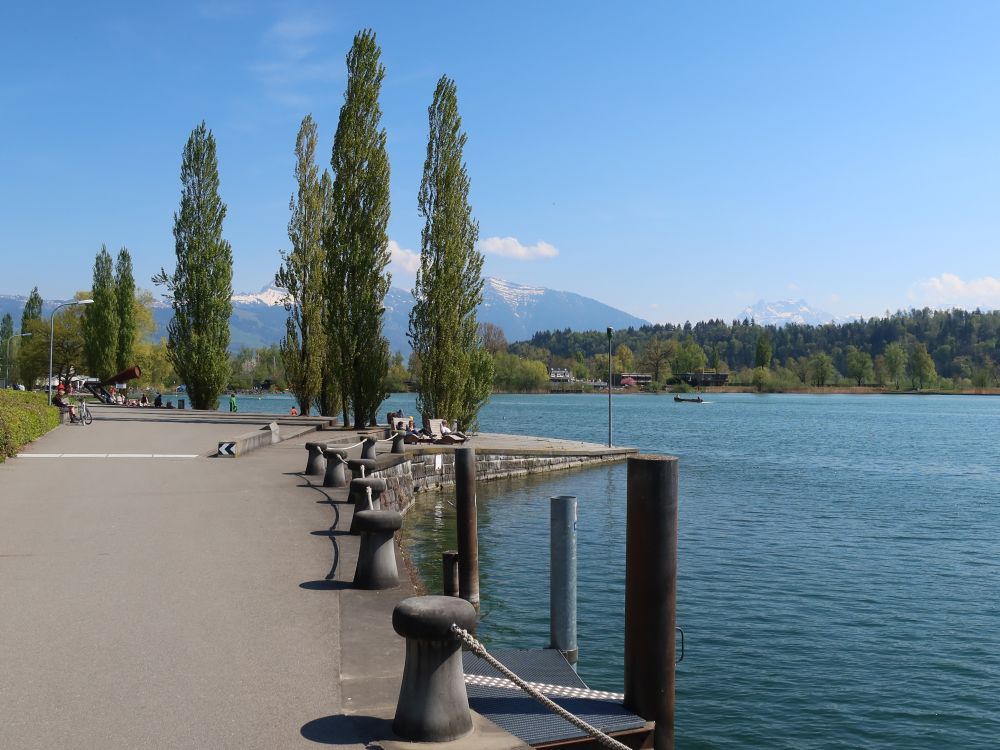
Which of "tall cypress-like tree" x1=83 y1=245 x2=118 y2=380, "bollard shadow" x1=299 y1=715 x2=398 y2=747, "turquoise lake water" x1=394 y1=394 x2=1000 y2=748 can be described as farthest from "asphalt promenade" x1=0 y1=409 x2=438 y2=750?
"tall cypress-like tree" x1=83 y1=245 x2=118 y2=380

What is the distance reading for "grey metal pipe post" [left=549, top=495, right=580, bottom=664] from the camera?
10.1m

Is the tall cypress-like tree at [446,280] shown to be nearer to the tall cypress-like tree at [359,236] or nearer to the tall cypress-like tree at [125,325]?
the tall cypress-like tree at [359,236]

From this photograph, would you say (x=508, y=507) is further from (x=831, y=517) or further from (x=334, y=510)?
(x=334, y=510)

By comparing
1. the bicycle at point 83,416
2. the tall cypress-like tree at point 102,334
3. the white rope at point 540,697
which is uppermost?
the tall cypress-like tree at point 102,334

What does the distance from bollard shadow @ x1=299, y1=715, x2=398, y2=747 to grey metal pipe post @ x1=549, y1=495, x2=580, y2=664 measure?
4855 millimetres

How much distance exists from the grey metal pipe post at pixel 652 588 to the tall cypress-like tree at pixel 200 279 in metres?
46.3

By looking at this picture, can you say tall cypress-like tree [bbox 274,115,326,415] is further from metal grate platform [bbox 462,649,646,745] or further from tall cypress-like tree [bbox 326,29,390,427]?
metal grate platform [bbox 462,649,646,745]

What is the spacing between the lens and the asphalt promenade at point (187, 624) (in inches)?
212

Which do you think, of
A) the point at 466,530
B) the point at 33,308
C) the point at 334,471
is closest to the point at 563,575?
the point at 466,530

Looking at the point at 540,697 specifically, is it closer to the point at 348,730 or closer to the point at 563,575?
the point at 348,730

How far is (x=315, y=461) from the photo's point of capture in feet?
62.0

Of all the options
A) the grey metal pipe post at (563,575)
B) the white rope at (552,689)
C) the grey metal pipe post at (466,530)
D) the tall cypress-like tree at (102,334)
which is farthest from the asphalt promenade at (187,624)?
the tall cypress-like tree at (102,334)

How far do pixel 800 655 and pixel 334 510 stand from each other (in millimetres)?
7687

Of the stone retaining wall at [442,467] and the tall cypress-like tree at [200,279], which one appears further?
the tall cypress-like tree at [200,279]
